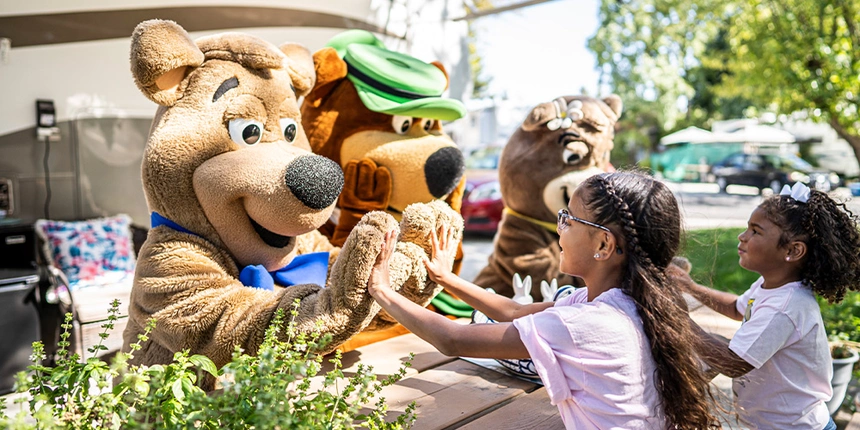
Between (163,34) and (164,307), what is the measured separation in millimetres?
860

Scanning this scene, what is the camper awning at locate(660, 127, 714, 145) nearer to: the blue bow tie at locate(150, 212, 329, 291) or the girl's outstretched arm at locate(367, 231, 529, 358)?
the blue bow tie at locate(150, 212, 329, 291)

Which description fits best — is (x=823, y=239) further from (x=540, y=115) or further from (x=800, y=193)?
(x=540, y=115)

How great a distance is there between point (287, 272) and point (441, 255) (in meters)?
0.60

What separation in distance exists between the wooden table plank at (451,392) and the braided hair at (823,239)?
99 cm

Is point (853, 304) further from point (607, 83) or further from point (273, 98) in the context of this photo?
point (607, 83)

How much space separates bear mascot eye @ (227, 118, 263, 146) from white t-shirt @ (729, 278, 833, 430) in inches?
67.0

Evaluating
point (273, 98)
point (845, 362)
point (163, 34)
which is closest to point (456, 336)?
point (273, 98)

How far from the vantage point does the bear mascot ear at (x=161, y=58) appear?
1.85 meters

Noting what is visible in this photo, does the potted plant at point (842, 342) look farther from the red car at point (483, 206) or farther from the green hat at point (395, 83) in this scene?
the red car at point (483, 206)

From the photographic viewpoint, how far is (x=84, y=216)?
4.86 metres

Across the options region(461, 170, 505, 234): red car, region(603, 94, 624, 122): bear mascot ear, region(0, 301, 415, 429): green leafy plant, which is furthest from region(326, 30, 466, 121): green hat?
region(461, 170, 505, 234): red car

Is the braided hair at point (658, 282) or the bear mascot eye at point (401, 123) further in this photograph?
the bear mascot eye at point (401, 123)

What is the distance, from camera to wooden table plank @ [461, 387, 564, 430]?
1.76 meters

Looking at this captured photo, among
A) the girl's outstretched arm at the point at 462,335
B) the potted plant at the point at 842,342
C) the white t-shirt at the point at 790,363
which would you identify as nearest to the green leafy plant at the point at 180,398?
the girl's outstretched arm at the point at 462,335
